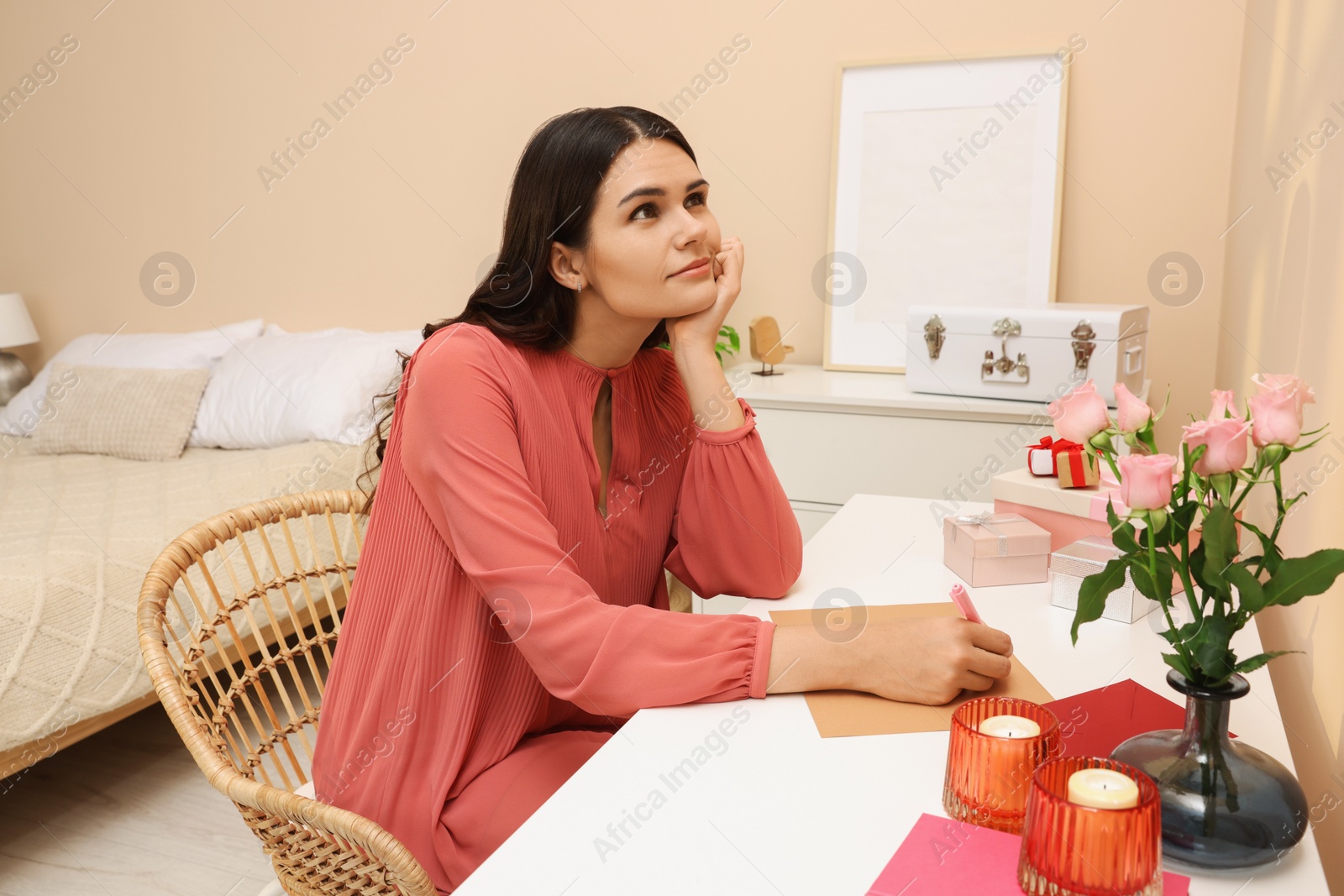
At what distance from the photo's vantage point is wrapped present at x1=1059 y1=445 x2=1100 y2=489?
126cm

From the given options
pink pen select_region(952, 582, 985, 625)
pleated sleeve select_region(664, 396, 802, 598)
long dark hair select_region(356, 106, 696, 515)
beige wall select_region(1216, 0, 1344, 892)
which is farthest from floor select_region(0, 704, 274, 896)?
beige wall select_region(1216, 0, 1344, 892)

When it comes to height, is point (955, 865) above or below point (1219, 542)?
below

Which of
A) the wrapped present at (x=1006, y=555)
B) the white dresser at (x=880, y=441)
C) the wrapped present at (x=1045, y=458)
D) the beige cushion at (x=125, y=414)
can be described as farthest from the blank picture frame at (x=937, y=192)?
the beige cushion at (x=125, y=414)

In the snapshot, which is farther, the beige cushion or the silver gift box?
the beige cushion

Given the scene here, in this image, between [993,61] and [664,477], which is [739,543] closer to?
[664,477]

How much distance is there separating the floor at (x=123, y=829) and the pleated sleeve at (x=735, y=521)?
1.18 meters

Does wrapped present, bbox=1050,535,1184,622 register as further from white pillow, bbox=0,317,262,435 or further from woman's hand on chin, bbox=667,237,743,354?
white pillow, bbox=0,317,262,435

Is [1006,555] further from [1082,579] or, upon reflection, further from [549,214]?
[549,214]

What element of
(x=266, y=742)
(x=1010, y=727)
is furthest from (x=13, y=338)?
(x=1010, y=727)

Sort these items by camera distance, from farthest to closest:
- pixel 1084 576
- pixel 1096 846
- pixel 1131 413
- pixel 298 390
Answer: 1. pixel 298 390
2. pixel 1084 576
3. pixel 1131 413
4. pixel 1096 846

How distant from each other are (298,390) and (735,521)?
205cm

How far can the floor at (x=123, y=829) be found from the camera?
1.89 metres

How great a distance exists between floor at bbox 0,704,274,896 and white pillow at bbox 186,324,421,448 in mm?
910

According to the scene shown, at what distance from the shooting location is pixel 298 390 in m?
2.92
